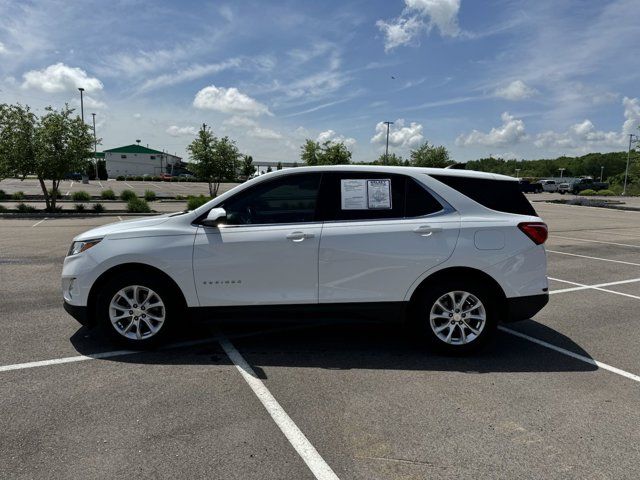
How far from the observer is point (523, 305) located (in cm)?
432

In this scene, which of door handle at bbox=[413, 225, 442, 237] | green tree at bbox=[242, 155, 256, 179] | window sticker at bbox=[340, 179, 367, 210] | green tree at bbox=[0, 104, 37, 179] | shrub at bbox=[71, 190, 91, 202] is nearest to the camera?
door handle at bbox=[413, 225, 442, 237]

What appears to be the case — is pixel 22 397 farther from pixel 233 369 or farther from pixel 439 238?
pixel 439 238

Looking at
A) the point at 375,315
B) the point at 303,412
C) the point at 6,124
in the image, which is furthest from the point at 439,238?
the point at 6,124

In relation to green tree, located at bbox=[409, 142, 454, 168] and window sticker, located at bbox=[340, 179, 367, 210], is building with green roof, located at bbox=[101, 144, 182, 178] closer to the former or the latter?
green tree, located at bbox=[409, 142, 454, 168]

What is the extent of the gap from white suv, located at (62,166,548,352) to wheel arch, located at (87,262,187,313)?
11 mm

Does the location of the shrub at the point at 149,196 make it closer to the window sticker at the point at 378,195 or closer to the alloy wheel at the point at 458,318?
the window sticker at the point at 378,195

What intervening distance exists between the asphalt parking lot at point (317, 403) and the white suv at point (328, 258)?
0.38 m

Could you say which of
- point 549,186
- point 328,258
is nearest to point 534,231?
point 328,258

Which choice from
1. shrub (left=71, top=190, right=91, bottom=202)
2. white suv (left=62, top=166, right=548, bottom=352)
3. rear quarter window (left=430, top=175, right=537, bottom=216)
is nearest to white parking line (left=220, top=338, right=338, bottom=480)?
white suv (left=62, top=166, right=548, bottom=352)

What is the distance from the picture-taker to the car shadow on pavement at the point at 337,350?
4.20 m

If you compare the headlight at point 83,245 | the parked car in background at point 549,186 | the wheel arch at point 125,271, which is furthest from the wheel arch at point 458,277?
the parked car in background at point 549,186

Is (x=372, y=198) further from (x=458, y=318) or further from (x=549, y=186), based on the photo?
(x=549, y=186)

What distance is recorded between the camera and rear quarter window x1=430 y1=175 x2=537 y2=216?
174 inches

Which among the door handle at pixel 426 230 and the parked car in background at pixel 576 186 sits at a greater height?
the parked car in background at pixel 576 186
